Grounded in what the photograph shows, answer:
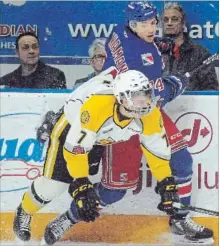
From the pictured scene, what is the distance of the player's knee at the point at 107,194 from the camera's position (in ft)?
12.3

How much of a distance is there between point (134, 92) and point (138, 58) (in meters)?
0.22

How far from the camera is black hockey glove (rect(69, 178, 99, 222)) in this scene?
355cm

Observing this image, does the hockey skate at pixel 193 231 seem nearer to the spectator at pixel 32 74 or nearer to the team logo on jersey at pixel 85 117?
the team logo on jersey at pixel 85 117

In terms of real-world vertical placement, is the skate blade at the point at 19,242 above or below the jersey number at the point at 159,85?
below

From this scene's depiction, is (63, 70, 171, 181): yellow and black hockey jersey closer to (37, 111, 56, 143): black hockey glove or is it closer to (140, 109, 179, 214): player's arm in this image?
(140, 109, 179, 214): player's arm

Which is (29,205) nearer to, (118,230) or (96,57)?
(118,230)

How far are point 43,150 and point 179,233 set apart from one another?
2.28 ft

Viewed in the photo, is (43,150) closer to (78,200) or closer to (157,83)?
(78,200)

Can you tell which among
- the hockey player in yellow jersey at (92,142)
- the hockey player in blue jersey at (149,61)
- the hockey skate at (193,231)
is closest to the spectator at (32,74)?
the hockey player in yellow jersey at (92,142)

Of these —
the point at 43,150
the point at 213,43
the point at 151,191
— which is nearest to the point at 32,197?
the point at 43,150

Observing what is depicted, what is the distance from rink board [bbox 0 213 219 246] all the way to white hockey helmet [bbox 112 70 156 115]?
1.89 feet

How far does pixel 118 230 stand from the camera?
3.85m

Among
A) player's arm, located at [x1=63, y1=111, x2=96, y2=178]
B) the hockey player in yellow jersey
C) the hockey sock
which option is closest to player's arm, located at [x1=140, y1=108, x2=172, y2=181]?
the hockey player in yellow jersey

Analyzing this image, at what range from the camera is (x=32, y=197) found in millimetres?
3734
